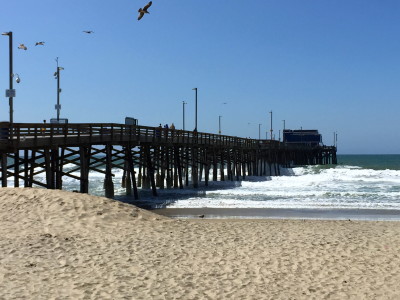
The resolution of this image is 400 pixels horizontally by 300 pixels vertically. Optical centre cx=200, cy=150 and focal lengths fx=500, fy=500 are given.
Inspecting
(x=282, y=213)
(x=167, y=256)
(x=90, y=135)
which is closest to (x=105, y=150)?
(x=90, y=135)

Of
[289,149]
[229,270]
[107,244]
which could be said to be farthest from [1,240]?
[289,149]

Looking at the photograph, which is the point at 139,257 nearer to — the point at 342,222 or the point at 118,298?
the point at 118,298

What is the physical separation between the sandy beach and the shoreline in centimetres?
390

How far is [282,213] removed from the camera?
1870cm

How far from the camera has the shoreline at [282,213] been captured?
685 inches

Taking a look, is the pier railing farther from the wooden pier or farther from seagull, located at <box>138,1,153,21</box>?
seagull, located at <box>138,1,153,21</box>

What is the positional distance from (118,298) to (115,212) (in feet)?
17.6

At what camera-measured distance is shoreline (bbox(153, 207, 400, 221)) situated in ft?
57.1

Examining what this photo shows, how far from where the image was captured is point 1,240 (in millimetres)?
9711

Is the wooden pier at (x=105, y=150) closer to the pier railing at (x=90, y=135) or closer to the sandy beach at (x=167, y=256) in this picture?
the pier railing at (x=90, y=135)

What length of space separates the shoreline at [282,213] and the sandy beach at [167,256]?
3.90 m

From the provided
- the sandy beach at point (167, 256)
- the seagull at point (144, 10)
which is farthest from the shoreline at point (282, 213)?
the seagull at point (144, 10)

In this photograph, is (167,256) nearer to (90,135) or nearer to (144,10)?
(144,10)

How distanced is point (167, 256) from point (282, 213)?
399 inches
